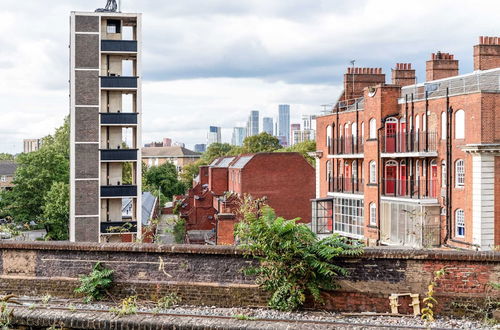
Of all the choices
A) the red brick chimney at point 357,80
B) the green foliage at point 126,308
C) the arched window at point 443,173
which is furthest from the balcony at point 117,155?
the green foliage at point 126,308

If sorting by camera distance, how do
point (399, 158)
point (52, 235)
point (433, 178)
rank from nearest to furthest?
point (433, 178) < point (399, 158) < point (52, 235)

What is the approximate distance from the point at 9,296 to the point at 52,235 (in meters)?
31.7

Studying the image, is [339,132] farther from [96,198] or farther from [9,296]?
[9,296]

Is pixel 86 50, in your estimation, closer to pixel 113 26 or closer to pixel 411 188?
pixel 113 26

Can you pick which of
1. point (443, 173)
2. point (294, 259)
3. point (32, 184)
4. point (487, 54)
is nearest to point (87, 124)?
point (32, 184)

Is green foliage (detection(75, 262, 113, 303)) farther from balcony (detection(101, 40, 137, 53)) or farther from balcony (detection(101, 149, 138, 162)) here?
balcony (detection(101, 40, 137, 53))

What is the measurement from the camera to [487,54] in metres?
30.7

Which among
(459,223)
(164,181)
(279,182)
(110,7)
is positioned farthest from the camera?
(164,181)

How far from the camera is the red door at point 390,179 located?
30078mm

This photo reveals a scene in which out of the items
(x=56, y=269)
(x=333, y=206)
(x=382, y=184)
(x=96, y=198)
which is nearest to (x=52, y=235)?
(x=96, y=198)

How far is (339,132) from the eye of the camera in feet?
→ 118

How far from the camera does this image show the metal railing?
2677 cm

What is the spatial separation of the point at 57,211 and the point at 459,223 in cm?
2644

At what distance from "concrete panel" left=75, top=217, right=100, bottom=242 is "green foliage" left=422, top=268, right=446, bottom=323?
2650 centimetres
